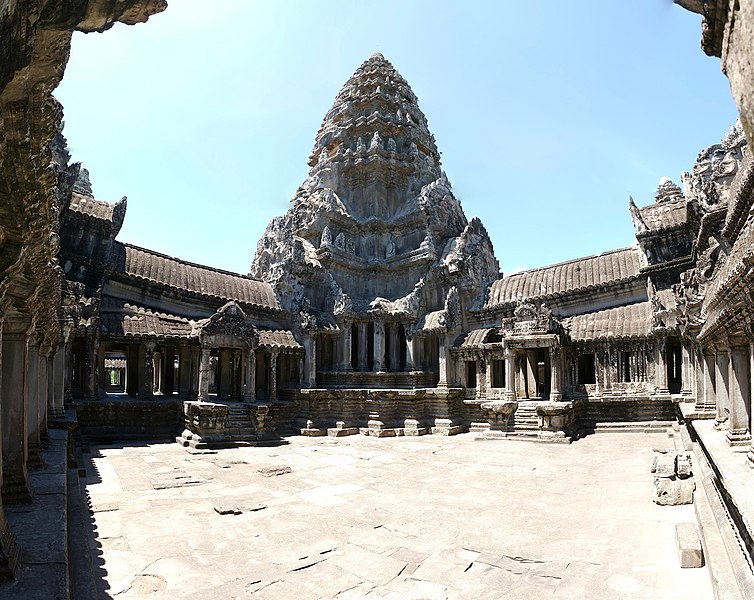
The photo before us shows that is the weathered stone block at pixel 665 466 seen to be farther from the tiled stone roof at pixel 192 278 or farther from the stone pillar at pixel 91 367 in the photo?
the stone pillar at pixel 91 367

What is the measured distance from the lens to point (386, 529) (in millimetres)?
9156

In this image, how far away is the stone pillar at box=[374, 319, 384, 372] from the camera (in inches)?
992

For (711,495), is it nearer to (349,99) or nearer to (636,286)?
(636,286)

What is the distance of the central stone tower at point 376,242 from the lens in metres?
25.5

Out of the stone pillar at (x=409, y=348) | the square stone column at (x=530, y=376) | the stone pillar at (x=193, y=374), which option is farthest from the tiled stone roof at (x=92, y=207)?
the square stone column at (x=530, y=376)

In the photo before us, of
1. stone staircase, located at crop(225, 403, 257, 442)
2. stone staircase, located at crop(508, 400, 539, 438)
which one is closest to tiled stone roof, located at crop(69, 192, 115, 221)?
stone staircase, located at crop(225, 403, 257, 442)

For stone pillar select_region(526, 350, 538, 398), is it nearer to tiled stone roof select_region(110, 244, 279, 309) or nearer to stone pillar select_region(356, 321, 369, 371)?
stone pillar select_region(356, 321, 369, 371)

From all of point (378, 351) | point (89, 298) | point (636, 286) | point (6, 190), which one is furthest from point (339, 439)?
point (6, 190)

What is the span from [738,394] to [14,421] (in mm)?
13026

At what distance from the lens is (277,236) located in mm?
29000

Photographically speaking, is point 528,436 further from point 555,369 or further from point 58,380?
point 58,380

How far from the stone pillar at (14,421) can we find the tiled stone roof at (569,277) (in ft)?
66.6

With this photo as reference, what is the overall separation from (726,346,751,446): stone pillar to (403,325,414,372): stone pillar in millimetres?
15584

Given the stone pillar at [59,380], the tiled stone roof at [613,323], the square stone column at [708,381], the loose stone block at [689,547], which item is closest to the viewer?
the loose stone block at [689,547]
